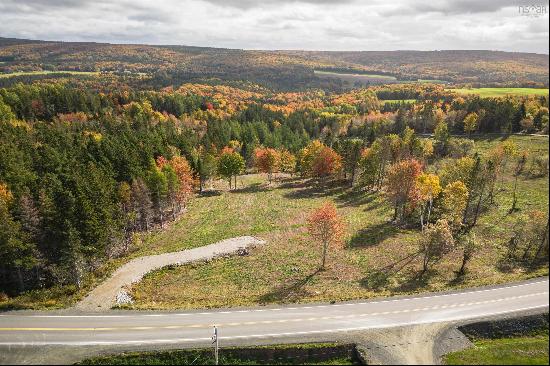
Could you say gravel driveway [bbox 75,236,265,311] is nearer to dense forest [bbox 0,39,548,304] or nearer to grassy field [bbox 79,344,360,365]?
dense forest [bbox 0,39,548,304]

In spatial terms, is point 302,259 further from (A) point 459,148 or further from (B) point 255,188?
(A) point 459,148

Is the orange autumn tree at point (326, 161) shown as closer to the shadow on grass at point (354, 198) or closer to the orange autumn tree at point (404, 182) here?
the shadow on grass at point (354, 198)

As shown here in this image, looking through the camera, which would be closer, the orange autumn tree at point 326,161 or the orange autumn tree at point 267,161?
the orange autumn tree at point 326,161

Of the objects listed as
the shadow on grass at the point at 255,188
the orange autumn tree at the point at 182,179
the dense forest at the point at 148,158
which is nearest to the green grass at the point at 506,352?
the dense forest at the point at 148,158

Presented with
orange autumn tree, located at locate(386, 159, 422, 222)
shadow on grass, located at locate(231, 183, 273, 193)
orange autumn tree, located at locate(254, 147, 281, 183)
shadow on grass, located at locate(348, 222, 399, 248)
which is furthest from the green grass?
orange autumn tree, located at locate(254, 147, 281, 183)

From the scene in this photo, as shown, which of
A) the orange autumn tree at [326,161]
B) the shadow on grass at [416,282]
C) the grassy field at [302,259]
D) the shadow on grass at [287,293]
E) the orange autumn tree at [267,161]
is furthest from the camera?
the orange autumn tree at [267,161]

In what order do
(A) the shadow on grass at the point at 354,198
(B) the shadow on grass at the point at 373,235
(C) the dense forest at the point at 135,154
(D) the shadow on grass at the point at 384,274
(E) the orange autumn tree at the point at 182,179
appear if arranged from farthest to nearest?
(A) the shadow on grass at the point at 354,198 < (E) the orange autumn tree at the point at 182,179 < (B) the shadow on grass at the point at 373,235 < (C) the dense forest at the point at 135,154 < (D) the shadow on grass at the point at 384,274
